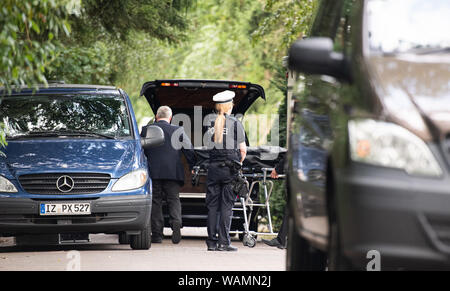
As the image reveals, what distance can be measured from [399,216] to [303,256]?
8.28 ft

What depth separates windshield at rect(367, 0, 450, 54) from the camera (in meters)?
5.40

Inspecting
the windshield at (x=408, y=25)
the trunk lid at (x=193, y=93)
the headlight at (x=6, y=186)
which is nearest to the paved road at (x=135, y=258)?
the headlight at (x=6, y=186)

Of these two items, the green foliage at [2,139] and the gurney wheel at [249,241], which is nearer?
the green foliage at [2,139]

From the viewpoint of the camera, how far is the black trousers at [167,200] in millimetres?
14555

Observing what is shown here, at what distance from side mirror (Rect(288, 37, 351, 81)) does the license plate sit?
7.10 meters

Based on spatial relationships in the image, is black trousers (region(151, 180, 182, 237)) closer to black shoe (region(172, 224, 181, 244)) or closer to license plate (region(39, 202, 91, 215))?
black shoe (region(172, 224, 181, 244))

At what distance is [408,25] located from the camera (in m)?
5.59

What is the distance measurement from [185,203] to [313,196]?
9.81 meters

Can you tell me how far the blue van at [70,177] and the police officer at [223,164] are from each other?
44.6 inches

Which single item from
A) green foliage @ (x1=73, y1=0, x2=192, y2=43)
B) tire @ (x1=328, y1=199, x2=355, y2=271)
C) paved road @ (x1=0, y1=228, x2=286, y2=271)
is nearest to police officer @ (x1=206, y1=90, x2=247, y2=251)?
paved road @ (x1=0, y1=228, x2=286, y2=271)

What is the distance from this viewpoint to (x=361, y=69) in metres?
5.02

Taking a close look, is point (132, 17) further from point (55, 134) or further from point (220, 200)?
point (55, 134)

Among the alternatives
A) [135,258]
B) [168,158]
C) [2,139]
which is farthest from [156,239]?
[2,139]

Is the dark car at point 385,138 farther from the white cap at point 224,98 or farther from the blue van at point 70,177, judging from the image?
the white cap at point 224,98
